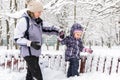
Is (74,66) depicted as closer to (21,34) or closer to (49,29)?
(49,29)

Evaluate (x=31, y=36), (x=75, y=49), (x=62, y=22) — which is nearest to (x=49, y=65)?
(x=75, y=49)

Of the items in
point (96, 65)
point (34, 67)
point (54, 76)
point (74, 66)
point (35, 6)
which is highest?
point (35, 6)

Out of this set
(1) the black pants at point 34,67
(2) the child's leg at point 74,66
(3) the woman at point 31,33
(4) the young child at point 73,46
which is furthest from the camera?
(2) the child's leg at point 74,66

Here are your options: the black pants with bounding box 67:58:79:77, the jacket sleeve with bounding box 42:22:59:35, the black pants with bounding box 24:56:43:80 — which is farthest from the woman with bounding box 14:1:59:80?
the black pants with bounding box 67:58:79:77

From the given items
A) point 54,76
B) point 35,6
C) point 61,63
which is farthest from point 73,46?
point 35,6

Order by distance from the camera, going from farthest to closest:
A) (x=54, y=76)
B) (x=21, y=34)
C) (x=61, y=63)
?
(x=61, y=63) < (x=54, y=76) < (x=21, y=34)

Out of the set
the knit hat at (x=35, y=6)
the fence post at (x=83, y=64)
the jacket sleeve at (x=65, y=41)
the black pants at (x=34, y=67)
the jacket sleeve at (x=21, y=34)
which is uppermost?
the knit hat at (x=35, y=6)

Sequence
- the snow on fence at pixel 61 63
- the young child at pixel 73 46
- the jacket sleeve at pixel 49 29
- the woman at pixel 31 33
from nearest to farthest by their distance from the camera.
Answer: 1. the woman at pixel 31 33
2. the jacket sleeve at pixel 49 29
3. the young child at pixel 73 46
4. the snow on fence at pixel 61 63

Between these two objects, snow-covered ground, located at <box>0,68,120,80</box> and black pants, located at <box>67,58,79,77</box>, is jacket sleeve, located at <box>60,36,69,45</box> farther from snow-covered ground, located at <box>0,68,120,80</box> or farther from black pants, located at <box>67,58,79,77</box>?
snow-covered ground, located at <box>0,68,120,80</box>

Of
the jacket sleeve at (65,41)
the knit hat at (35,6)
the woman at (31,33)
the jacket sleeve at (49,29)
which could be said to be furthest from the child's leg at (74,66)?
the knit hat at (35,6)

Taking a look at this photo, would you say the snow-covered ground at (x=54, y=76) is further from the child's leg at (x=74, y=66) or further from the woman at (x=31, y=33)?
the woman at (x=31, y=33)

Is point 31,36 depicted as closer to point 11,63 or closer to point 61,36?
point 61,36

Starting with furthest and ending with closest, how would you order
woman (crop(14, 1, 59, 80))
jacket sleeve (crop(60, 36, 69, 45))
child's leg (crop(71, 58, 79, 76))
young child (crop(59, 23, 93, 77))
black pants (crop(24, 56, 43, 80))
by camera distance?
1. child's leg (crop(71, 58, 79, 76))
2. young child (crop(59, 23, 93, 77))
3. jacket sleeve (crop(60, 36, 69, 45))
4. black pants (crop(24, 56, 43, 80))
5. woman (crop(14, 1, 59, 80))

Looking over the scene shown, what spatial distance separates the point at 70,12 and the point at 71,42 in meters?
10.9
